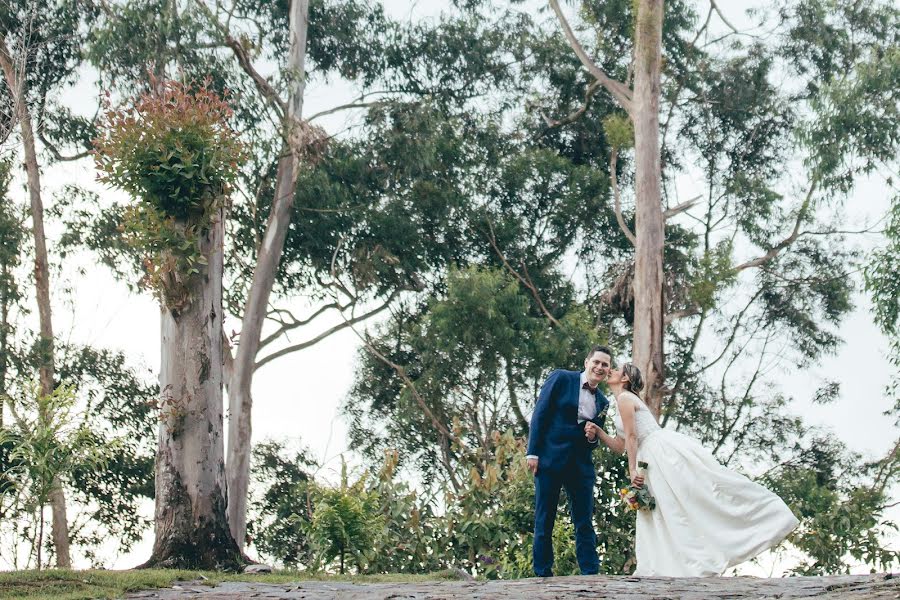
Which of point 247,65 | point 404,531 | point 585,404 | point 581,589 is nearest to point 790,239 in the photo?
point 247,65

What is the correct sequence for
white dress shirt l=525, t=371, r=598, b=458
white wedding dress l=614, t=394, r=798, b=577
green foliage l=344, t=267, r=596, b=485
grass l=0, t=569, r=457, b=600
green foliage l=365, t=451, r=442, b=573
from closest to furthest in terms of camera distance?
grass l=0, t=569, r=457, b=600, white wedding dress l=614, t=394, r=798, b=577, white dress shirt l=525, t=371, r=598, b=458, green foliage l=365, t=451, r=442, b=573, green foliage l=344, t=267, r=596, b=485

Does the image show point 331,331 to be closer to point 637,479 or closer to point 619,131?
point 619,131

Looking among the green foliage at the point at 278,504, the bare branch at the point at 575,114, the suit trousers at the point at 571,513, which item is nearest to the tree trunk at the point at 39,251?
the green foliage at the point at 278,504

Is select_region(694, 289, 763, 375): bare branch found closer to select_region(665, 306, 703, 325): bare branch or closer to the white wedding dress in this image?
select_region(665, 306, 703, 325): bare branch

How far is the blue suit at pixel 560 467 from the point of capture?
8.77 m

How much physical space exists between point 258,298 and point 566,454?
9.92m

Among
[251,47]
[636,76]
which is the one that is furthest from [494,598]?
[251,47]

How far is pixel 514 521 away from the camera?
1139 centimetres

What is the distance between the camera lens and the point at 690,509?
8.70m

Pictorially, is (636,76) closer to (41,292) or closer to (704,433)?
(704,433)

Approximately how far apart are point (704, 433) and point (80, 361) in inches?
425

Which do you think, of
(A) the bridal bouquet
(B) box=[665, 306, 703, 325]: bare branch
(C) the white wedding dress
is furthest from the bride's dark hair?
(B) box=[665, 306, 703, 325]: bare branch

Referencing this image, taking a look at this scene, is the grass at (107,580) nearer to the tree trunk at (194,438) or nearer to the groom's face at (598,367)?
the tree trunk at (194,438)

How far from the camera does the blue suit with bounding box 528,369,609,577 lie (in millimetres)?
8773
